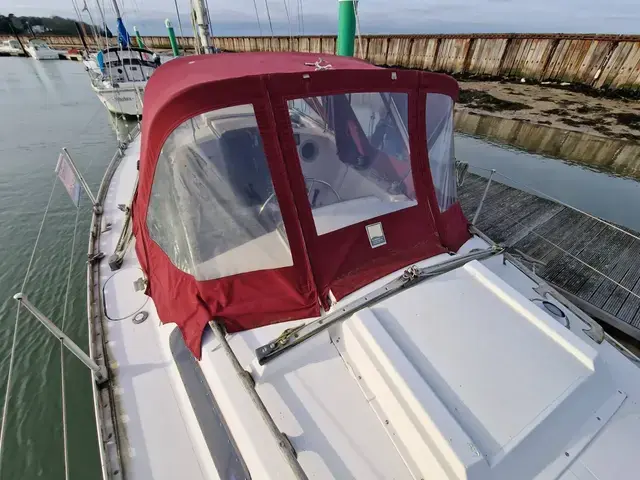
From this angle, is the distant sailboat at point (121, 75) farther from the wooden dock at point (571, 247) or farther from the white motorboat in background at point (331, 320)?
the wooden dock at point (571, 247)

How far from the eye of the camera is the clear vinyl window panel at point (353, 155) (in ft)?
7.68

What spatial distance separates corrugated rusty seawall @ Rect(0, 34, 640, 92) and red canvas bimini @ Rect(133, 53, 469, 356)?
16057mm

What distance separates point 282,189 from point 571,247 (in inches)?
246

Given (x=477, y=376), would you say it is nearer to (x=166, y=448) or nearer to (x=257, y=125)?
(x=166, y=448)

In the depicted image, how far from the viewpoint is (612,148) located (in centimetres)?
1238

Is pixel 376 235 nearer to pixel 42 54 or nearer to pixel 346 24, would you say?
pixel 346 24

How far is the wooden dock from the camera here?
4.79m

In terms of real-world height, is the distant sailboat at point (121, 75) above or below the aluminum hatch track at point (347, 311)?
below

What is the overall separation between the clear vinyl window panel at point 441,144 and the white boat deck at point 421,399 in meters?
0.82

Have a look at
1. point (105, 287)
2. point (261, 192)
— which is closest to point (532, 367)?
point (261, 192)

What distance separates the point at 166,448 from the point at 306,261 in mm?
1415

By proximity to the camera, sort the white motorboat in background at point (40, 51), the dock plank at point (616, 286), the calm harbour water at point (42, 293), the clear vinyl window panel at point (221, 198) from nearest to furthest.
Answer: the clear vinyl window panel at point (221, 198), the calm harbour water at point (42, 293), the dock plank at point (616, 286), the white motorboat in background at point (40, 51)

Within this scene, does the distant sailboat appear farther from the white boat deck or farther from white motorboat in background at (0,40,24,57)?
white motorboat in background at (0,40,24,57)

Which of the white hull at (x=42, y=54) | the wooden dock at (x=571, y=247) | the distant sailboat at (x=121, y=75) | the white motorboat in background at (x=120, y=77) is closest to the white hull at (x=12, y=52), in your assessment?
the white hull at (x=42, y=54)
